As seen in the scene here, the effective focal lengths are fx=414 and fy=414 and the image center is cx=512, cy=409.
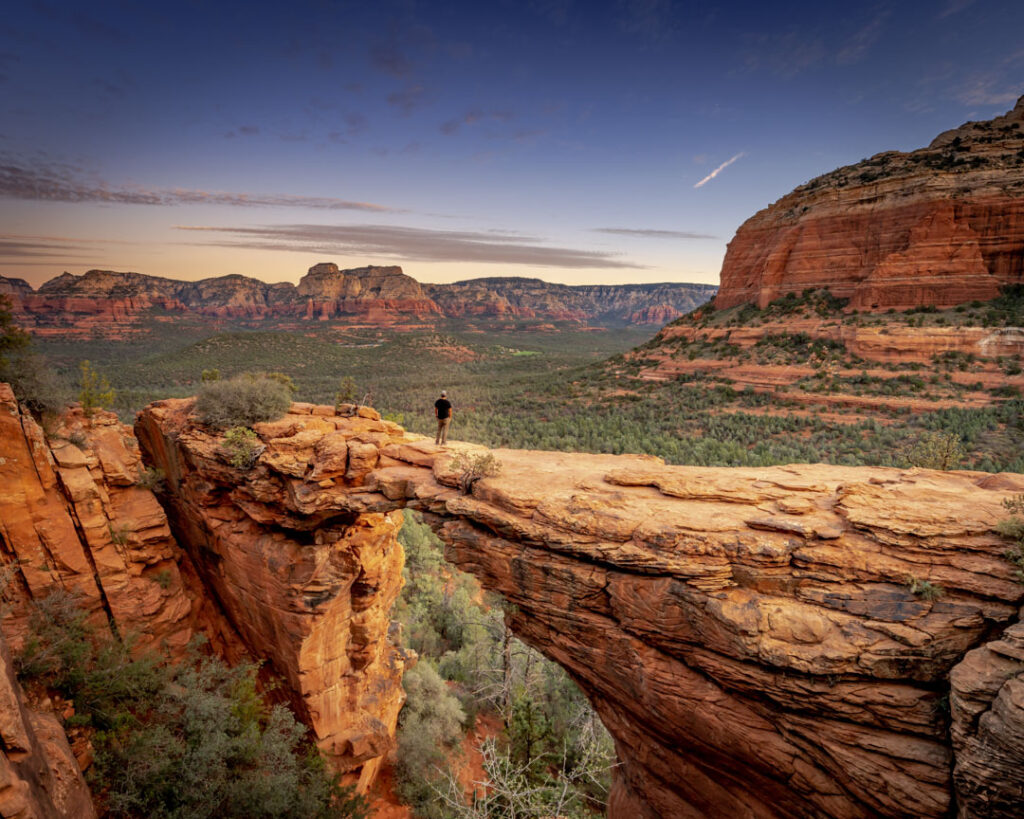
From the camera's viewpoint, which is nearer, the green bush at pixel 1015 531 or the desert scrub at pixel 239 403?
the green bush at pixel 1015 531

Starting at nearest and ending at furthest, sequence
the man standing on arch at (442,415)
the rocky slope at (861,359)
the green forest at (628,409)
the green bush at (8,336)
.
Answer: the green bush at (8,336) < the man standing on arch at (442,415) < the green forest at (628,409) < the rocky slope at (861,359)

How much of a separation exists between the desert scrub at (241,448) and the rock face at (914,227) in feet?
164

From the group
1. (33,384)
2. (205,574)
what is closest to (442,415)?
(205,574)

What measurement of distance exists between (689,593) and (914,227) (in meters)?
50.3

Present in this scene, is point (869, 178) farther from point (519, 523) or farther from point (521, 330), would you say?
point (521, 330)

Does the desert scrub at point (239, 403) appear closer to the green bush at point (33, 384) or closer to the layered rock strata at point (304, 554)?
the layered rock strata at point (304, 554)

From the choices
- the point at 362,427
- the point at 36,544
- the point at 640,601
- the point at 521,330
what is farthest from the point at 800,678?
the point at 521,330

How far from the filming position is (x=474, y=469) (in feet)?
29.0

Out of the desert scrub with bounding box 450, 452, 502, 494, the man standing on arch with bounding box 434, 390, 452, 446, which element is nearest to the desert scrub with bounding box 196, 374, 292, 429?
the man standing on arch with bounding box 434, 390, 452, 446

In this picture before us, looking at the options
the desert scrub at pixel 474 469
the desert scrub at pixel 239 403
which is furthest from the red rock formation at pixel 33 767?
the desert scrub at pixel 474 469

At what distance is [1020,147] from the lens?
36.5 m

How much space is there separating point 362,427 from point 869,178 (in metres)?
57.0

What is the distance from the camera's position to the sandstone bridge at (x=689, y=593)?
5.03 metres

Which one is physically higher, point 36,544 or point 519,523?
point 519,523
